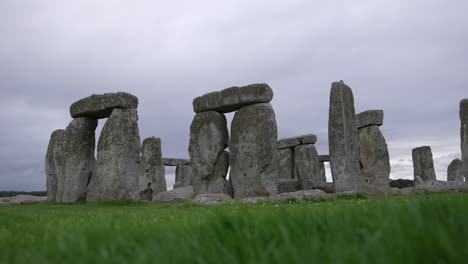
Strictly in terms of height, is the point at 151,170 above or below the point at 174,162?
below

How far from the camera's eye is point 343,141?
1560 cm

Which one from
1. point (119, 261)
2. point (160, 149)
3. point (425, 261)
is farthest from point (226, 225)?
point (160, 149)

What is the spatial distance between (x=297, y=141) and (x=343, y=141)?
10.1 meters

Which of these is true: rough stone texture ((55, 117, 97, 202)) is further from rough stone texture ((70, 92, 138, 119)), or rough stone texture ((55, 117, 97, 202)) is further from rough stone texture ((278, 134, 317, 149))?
rough stone texture ((278, 134, 317, 149))

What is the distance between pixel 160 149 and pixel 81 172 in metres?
8.75

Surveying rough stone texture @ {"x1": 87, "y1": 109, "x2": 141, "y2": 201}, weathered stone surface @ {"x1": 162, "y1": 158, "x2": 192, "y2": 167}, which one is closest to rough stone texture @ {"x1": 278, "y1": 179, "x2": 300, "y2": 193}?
rough stone texture @ {"x1": 87, "y1": 109, "x2": 141, "y2": 201}

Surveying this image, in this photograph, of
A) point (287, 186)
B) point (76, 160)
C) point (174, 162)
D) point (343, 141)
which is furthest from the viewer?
point (174, 162)

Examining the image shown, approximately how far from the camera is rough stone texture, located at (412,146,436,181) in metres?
26.2

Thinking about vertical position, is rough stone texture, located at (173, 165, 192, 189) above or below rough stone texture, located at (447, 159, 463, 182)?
above

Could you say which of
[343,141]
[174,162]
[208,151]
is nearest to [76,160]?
[208,151]

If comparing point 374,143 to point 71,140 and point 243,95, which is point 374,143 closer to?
point 243,95

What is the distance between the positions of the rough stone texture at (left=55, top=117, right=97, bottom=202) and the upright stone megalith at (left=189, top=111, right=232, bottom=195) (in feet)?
13.6

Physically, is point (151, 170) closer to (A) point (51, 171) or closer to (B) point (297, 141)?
(A) point (51, 171)

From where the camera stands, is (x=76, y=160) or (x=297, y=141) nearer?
(x=76, y=160)
